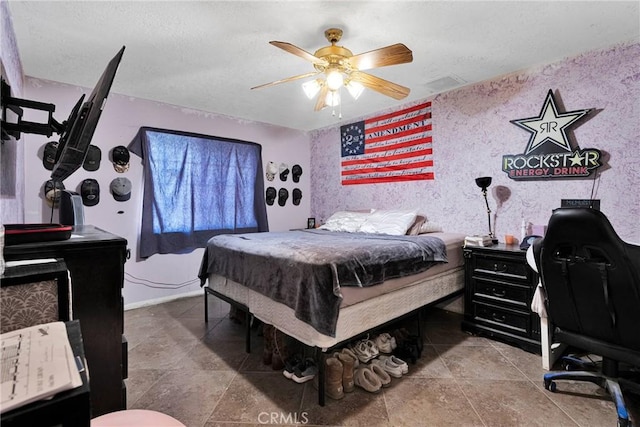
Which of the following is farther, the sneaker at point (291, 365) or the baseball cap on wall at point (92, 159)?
the baseball cap on wall at point (92, 159)

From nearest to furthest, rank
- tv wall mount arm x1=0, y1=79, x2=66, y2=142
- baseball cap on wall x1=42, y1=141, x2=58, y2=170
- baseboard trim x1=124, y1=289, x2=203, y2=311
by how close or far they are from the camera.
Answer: tv wall mount arm x1=0, y1=79, x2=66, y2=142
baseball cap on wall x1=42, y1=141, x2=58, y2=170
baseboard trim x1=124, y1=289, x2=203, y2=311

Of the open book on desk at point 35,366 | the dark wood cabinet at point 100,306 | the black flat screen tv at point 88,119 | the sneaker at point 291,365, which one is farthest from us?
the sneaker at point 291,365

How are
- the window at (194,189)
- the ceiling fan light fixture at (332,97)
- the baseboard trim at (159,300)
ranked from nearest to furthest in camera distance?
the ceiling fan light fixture at (332,97)
the baseboard trim at (159,300)
the window at (194,189)

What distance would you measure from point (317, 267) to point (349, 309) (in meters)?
0.36

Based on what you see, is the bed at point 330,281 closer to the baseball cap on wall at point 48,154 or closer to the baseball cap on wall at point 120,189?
the baseball cap on wall at point 120,189

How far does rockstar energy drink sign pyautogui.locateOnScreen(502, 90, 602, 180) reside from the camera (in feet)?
7.89

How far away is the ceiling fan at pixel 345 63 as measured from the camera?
187 centimetres

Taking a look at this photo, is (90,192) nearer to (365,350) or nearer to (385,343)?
(365,350)

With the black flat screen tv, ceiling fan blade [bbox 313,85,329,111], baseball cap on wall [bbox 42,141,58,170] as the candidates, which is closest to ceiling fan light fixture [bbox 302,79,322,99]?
ceiling fan blade [bbox 313,85,329,111]

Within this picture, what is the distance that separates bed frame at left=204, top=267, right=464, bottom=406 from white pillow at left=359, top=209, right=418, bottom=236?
0.62 meters

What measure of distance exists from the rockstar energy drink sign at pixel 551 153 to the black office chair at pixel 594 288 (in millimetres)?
1245

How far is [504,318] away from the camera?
7.96 ft

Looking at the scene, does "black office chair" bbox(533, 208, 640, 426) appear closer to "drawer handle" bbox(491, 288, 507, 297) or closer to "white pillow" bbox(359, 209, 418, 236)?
"drawer handle" bbox(491, 288, 507, 297)

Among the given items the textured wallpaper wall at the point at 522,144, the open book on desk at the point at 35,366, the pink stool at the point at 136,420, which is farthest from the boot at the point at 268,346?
the textured wallpaper wall at the point at 522,144
